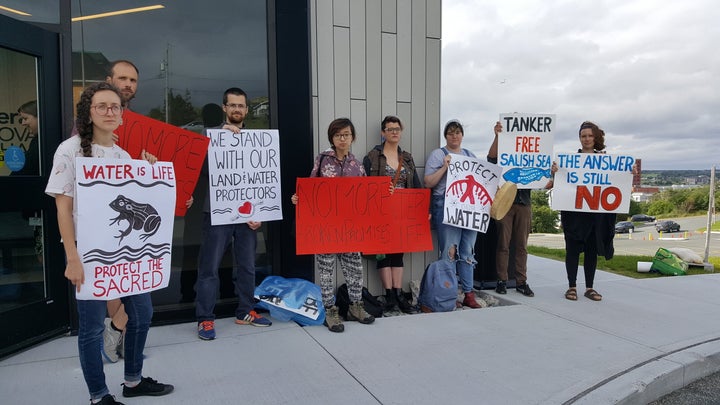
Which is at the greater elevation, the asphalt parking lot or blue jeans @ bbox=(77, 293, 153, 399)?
blue jeans @ bbox=(77, 293, 153, 399)

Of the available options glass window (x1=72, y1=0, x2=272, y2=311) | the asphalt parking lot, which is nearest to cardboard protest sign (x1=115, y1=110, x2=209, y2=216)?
glass window (x1=72, y1=0, x2=272, y2=311)

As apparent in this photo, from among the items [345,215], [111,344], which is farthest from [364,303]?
[111,344]

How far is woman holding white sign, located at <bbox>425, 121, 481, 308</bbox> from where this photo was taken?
16.2 ft

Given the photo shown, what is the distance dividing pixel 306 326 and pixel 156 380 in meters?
1.51

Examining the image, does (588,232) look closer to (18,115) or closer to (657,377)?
(657,377)

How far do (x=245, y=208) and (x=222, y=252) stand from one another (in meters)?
0.42

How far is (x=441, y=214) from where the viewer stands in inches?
196

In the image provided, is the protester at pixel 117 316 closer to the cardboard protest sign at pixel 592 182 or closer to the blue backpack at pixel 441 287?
the blue backpack at pixel 441 287

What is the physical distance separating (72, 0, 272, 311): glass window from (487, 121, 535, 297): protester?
2.66m

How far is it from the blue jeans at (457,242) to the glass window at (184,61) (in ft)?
5.93

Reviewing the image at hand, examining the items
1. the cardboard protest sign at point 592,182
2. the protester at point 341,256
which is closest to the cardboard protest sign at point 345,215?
the protester at point 341,256

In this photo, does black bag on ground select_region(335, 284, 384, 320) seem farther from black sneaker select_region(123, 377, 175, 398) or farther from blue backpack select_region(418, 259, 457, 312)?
black sneaker select_region(123, 377, 175, 398)

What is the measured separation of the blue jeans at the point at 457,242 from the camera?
4953mm

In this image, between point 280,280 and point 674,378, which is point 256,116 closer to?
point 280,280
